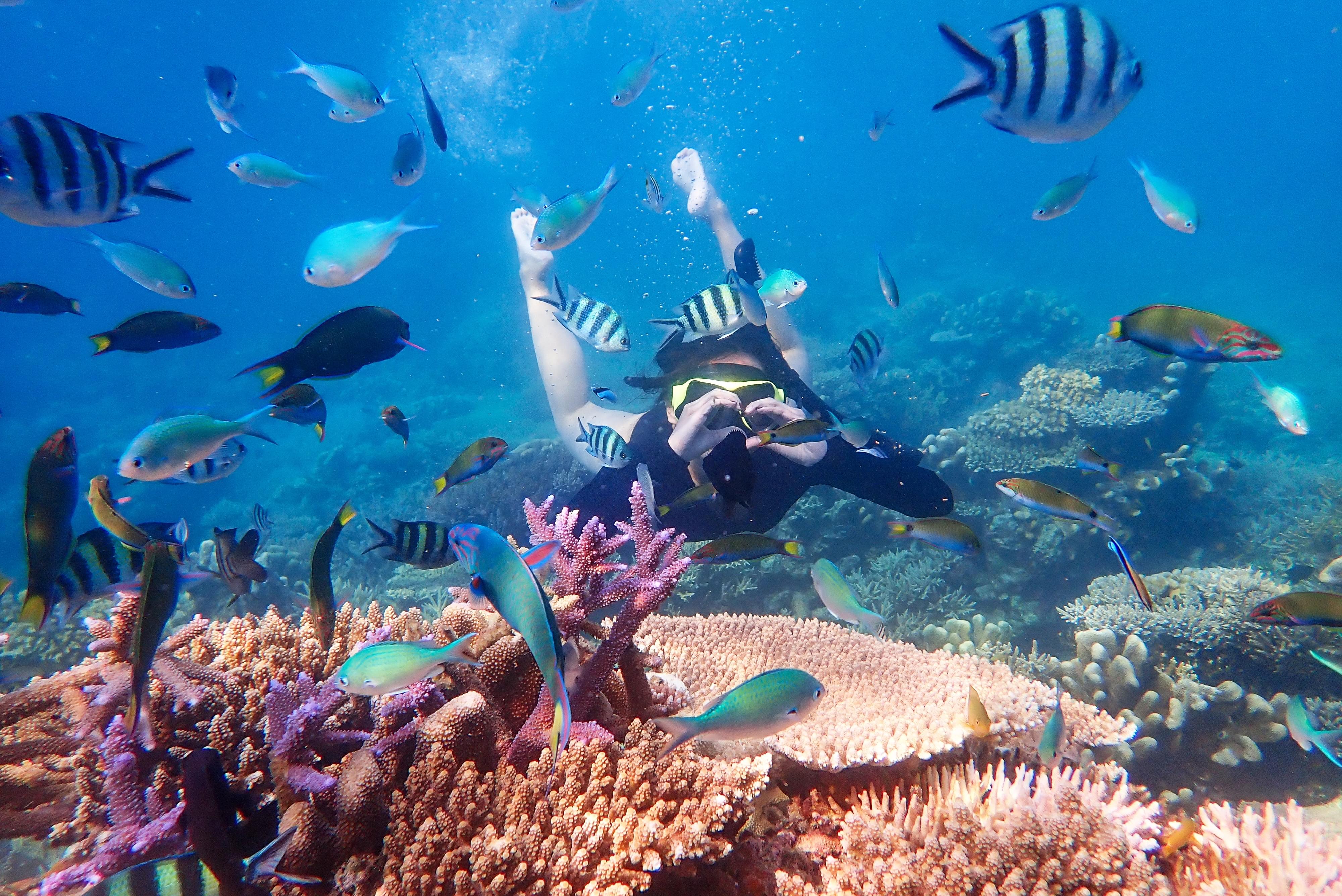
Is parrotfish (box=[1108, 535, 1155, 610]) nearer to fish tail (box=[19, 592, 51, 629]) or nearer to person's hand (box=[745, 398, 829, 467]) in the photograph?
person's hand (box=[745, 398, 829, 467])

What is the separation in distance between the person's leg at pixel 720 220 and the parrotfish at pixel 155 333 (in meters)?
5.17

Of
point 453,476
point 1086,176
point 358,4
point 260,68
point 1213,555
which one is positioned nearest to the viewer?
point 453,476

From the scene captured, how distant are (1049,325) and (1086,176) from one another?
16.1 m

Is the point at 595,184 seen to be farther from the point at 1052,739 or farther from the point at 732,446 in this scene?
the point at 1052,739

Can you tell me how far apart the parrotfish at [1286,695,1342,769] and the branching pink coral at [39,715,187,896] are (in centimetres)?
550

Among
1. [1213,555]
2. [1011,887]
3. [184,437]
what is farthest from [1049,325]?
[184,437]

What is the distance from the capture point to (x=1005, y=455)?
28.2ft

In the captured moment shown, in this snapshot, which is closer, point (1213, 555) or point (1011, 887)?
point (1011, 887)

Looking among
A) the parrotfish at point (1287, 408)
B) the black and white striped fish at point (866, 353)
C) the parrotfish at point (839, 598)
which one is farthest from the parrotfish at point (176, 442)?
the parrotfish at point (1287, 408)

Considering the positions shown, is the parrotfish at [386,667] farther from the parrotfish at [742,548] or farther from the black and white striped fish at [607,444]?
the black and white striped fish at [607,444]

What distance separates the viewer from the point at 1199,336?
2463mm

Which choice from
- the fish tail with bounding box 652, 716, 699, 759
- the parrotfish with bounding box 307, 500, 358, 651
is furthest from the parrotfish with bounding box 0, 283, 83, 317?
the fish tail with bounding box 652, 716, 699, 759

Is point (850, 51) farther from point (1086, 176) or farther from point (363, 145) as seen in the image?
point (1086, 176)

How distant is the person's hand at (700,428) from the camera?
420 cm
